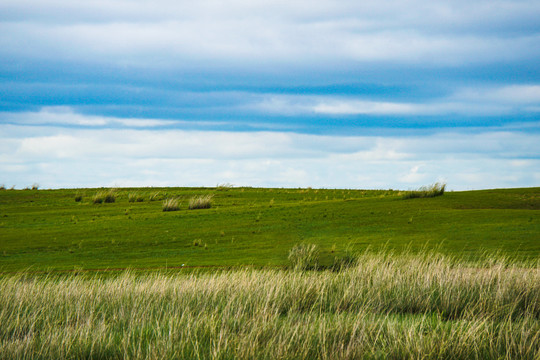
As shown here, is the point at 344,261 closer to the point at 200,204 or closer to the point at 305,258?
the point at 305,258

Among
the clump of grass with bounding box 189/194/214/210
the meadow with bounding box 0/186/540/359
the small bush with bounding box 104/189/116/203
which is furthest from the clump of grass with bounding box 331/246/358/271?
the small bush with bounding box 104/189/116/203

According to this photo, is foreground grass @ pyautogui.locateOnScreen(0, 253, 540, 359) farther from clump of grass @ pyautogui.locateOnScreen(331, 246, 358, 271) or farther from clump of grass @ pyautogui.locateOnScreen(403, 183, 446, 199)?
clump of grass @ pyautogui.locateOnScreen(403, 183, 446, 199)

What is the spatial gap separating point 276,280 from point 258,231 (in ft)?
48.0

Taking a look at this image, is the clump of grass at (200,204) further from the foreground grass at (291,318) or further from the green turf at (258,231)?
the foreground grass at (291,318)

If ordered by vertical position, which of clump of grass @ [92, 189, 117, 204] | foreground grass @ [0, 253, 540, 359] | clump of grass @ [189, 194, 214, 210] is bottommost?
foreground grass @ [0, 253, 540, 359]

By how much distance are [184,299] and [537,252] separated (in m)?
13.3

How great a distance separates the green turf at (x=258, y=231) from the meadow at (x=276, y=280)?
111mm

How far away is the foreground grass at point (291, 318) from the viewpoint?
641 cm

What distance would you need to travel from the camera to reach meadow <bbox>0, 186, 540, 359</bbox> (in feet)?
21.9

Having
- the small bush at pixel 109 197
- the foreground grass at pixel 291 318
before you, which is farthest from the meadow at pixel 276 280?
the small bush at pixel 109 197

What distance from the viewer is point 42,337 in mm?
7027

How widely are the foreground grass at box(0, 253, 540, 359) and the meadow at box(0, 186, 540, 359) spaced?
0.15 feet

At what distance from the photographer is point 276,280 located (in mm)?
10242

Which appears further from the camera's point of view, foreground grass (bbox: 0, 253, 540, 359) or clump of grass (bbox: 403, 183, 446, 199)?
clump of grass (bbox: 403, 183, 446, 199)
